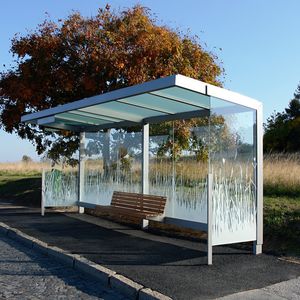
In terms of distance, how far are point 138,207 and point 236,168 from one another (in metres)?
3.08

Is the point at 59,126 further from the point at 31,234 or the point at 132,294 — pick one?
the point at 132,294

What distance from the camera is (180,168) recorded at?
32.1ft

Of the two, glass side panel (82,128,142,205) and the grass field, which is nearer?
the grass field

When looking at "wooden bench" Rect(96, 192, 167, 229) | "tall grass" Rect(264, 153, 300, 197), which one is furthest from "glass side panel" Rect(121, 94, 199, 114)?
"tall grass" Rect(264, 153, 300, 197)

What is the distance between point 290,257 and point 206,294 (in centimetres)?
240

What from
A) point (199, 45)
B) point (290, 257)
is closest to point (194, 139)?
point (290, 257)

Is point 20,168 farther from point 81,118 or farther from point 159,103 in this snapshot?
point 159,103

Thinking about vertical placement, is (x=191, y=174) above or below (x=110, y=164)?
below

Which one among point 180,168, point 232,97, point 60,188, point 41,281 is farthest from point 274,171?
point 41,281

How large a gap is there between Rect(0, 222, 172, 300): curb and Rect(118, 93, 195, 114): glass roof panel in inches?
116

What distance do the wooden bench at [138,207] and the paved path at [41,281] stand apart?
229 centimetres

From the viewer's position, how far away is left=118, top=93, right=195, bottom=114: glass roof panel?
8375 millimetres

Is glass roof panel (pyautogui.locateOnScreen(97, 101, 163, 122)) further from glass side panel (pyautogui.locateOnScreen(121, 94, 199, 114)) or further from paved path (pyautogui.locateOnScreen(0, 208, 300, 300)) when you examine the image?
paved path (pyautogui.locateOnScreen(0, 208, 300, 300))

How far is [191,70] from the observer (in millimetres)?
14227
